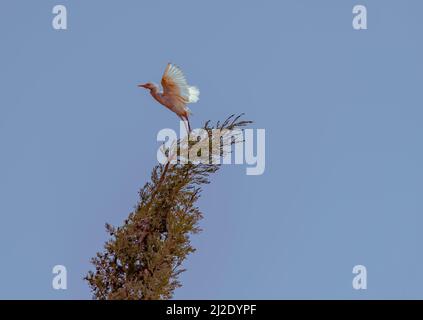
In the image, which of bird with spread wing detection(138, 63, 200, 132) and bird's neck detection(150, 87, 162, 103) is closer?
bird with spread wing detection(138, 63, 200, 132)

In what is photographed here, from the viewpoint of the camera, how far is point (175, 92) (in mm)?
10375

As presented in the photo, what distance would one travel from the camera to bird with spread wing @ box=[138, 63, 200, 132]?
10.3 m

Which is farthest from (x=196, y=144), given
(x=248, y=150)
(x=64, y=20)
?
(x=64, y=20)

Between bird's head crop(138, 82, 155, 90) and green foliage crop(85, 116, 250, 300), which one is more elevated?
bird's head crop(138, 82, 155, 90)

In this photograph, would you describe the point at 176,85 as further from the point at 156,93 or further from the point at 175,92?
the point at 156,93

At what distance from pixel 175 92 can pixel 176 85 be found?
0.10m

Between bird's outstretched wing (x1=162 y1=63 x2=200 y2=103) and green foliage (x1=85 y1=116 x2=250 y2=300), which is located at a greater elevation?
bird's outstretched wing (x1=162 y1=63 x2=200 y2=103)

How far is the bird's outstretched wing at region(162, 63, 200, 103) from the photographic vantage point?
10289 millimetres

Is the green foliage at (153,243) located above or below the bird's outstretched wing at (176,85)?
below

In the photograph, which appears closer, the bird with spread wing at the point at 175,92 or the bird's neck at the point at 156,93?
Answer: the bird with spread wing at the point at 175,92

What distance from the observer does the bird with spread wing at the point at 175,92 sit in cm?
1030

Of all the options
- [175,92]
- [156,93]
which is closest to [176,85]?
[175,92]

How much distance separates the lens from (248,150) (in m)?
10.6
